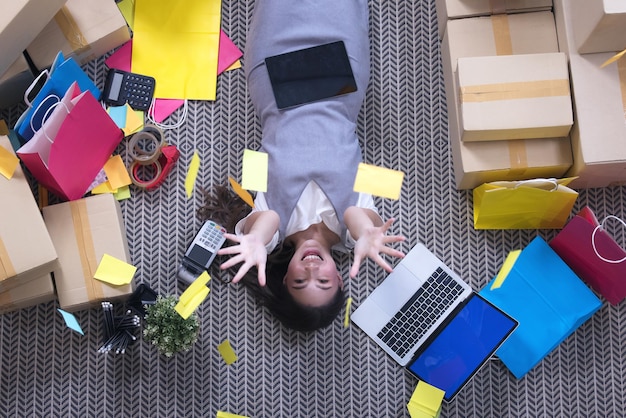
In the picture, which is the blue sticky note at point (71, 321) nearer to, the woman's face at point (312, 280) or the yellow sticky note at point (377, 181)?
the woman's face at point (312, 280)

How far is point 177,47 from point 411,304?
90 centimetres

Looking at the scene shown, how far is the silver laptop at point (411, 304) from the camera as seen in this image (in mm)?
1572

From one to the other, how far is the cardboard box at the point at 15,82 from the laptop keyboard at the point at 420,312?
106 cm

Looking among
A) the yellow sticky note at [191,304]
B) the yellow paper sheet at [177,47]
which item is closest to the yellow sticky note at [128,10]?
the yellow paper sheet at [177,47]

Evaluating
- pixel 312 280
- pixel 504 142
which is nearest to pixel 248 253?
pixel 312 280

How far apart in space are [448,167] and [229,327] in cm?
70

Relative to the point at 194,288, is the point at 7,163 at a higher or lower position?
higher

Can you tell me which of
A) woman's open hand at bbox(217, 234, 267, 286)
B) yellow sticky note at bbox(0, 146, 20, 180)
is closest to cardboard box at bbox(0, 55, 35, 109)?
yellow sticky note at bbox(0, 146, 20, 180)

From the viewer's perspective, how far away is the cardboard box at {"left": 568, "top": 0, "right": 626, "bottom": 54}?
1.31 metres

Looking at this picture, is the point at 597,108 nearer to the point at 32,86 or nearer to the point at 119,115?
the point at 119,115

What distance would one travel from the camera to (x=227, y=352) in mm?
1594

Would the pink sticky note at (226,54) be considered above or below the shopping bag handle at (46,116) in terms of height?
below

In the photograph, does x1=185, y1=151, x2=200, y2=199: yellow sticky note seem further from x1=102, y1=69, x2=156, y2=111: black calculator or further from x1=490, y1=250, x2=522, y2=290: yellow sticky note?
x1=490, y1=250, x2=522, y2=290: yellow sticky note

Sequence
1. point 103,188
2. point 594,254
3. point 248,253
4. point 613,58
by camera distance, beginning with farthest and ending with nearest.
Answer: point 103,188, point 594,254, point 613,58, point 248,253
